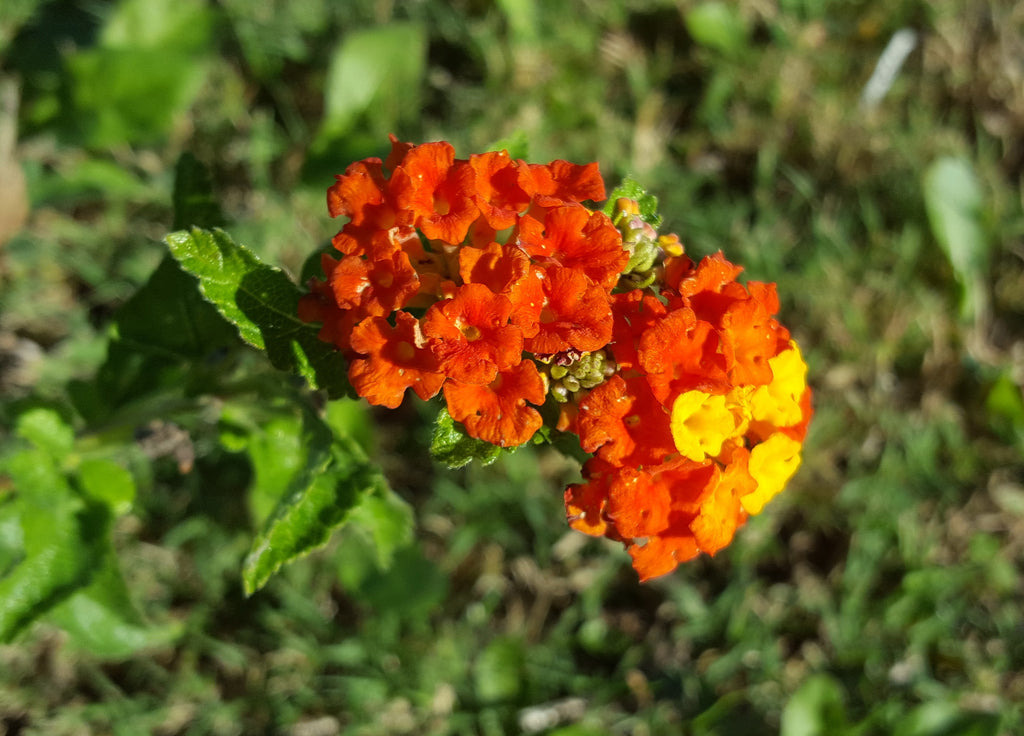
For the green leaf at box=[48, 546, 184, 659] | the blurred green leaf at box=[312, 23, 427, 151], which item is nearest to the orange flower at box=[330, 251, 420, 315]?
the green leaf at box=[48, 546, 184, 659]

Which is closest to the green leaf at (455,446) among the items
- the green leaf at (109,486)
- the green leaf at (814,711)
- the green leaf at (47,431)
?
the green leaf at (109,486)

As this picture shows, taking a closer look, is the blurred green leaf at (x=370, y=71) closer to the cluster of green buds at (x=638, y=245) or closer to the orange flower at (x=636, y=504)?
the cluster of green buds at (x=638, y=245)

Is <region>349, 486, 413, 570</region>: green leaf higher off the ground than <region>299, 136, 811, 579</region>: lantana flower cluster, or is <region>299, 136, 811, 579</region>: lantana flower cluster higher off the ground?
<region>299, 136, 811, 579</region>: lantana flower cluster

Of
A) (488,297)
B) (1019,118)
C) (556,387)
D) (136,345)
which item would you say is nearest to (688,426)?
(556,387)

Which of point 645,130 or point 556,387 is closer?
point 556,387

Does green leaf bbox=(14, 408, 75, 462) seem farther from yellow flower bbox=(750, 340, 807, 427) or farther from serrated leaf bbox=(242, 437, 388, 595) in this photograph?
yellow flower bbox=(750, 340, 807, 427)

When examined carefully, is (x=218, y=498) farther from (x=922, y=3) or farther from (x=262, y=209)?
(x=922, y=3)
